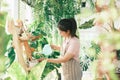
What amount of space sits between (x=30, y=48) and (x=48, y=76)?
0.86 feet

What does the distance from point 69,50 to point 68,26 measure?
0.17 m

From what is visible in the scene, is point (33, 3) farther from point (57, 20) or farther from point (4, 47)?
point (4, 47)

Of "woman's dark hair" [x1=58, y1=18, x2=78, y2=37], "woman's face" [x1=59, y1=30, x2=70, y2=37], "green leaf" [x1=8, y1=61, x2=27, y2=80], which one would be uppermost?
"woman's dark hair" [x1=58, y1=18, x2=78, y2=37]

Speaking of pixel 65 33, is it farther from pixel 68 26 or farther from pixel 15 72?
pixel 15 72

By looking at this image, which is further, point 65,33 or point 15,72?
point 65,33

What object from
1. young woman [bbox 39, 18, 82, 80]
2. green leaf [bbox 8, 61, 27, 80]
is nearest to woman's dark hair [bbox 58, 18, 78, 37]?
young woman [bbox 39, 18, 82, 80]

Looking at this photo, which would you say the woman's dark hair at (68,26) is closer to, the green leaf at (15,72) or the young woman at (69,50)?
the young woman at (69,50)

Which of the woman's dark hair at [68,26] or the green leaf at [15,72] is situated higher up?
the woman's dark hair at [68,26]

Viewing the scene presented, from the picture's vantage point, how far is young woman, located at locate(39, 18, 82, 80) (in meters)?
1.79

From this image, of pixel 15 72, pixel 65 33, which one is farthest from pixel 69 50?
pixel 15 72

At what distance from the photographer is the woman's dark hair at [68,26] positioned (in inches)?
70.1

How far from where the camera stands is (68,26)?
69.9 inches

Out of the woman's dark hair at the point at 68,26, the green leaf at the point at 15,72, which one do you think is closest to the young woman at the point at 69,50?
the woman's dark hair at the point at 68,26

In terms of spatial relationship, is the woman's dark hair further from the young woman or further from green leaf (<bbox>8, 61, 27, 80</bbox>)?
green leaf (<bbox>8, 61, 27, 80</bbox>)
